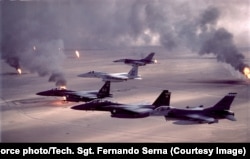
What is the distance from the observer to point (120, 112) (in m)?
59.2

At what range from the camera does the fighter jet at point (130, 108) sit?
57.8 meters

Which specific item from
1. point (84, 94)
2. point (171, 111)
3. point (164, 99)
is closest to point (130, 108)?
point (164, 99)

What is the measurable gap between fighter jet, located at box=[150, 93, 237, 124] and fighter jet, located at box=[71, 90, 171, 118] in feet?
7.67

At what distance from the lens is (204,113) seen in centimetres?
5531

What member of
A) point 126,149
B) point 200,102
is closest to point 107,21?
point 200,102

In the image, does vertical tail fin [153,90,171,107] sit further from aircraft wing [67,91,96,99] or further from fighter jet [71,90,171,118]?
aircraft wing [67,91,96,99]

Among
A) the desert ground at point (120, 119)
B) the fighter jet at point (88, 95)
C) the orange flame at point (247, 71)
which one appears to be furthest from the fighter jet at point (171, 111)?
the orange flame at point (247, 71)

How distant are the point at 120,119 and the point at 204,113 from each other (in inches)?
525

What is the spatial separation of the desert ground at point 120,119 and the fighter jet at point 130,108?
124cm

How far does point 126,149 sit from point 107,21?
144606 millimetres

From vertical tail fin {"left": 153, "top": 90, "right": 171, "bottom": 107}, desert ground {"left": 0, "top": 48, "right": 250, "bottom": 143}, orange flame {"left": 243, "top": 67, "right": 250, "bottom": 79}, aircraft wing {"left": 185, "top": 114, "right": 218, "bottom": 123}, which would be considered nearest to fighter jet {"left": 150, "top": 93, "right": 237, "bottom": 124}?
aircraft wing {"left": 185, "top": 114, "right": 218, "bottom": 123}

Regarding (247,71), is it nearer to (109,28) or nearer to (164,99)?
(164,99)

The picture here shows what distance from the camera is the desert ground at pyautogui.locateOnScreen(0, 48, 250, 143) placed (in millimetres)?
49156

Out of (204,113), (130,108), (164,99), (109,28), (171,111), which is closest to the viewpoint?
(204,113)
